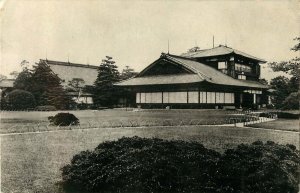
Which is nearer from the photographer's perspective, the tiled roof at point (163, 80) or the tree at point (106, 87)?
the tiled roof at point (163, 80)

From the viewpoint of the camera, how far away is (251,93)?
19.3 m

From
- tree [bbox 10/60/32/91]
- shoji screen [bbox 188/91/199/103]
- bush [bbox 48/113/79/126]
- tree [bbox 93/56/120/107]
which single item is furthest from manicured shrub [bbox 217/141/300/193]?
tree [bbox 93/56/120/107]

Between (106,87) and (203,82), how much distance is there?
6911mm

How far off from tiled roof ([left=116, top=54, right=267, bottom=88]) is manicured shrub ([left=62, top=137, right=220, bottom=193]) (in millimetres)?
12087

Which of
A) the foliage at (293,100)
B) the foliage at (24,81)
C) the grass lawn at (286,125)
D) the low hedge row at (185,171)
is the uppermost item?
the foliage at (24,81)

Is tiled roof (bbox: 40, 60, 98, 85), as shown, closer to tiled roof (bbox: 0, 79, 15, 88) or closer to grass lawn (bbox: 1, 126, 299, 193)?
tiled roof (bbox: 0, 79, 15, 88)

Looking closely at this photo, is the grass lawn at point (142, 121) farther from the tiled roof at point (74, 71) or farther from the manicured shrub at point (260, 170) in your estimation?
the tiled roof at point (74, 71)

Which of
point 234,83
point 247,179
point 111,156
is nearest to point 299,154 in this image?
point 247,179

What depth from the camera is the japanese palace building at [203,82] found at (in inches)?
742

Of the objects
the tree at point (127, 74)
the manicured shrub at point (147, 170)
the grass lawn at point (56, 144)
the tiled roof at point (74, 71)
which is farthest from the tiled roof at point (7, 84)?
the manicured shrub at point (147, 170)

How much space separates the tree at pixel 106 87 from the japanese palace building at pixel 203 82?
128cm

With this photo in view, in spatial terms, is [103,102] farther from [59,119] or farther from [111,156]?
[111,156]

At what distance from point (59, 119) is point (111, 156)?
7.86 meters

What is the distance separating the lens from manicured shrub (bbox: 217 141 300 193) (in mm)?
5328
